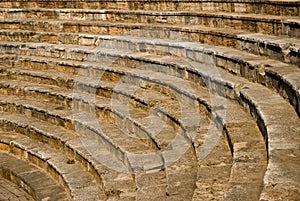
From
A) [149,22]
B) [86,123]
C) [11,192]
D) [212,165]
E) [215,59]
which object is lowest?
[11,192]

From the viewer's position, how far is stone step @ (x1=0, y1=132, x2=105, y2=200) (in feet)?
25.8

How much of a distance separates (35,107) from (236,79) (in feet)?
14.9

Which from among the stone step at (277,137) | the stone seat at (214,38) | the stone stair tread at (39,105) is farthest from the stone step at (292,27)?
the stone stair tread at (39,105)

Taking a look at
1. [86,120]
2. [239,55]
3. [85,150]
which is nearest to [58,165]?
[85,150]

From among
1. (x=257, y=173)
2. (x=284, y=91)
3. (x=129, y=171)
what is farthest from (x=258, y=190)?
(x=129, y=171)

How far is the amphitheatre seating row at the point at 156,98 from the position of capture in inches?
229

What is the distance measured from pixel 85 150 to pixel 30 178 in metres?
1.09

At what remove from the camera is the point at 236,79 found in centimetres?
809

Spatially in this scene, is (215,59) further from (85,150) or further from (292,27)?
(85,150)

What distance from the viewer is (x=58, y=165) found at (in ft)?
29.7

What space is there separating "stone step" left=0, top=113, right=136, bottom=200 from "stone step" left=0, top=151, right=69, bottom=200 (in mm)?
532

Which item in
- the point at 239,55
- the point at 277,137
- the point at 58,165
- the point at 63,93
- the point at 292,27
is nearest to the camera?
the point at 277,137

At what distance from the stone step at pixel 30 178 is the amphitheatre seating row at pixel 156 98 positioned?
0.34 feet

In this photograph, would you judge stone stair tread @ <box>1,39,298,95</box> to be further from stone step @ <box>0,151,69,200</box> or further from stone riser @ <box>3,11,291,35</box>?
stone step @ <box>0,151,69,200</box>
